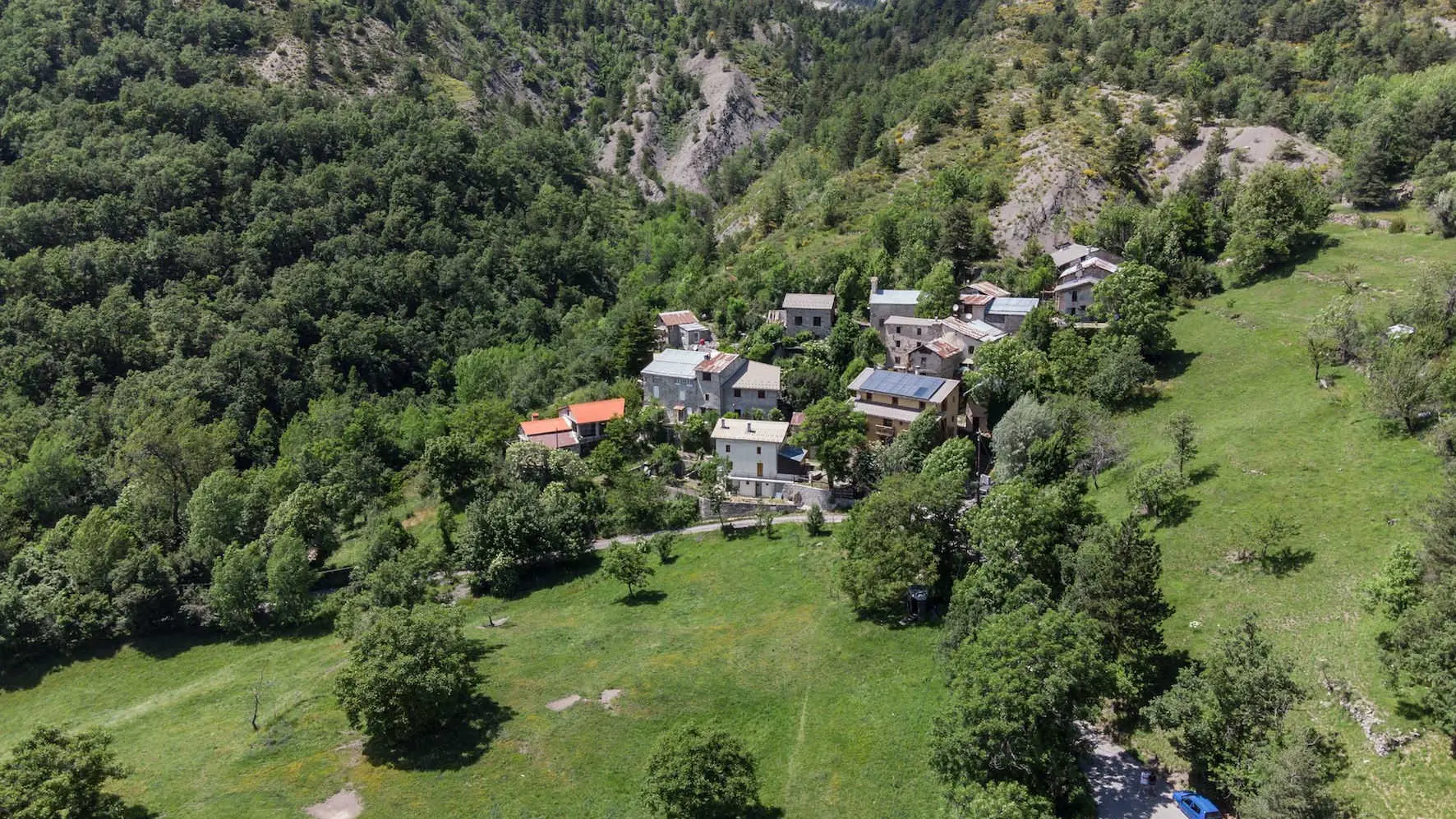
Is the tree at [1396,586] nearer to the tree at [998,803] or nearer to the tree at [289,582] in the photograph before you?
the tree at [998,803]

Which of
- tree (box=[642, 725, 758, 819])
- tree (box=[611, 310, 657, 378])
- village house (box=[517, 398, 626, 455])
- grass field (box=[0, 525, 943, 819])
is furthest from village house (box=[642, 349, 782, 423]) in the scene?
tree (box=[642, 725, 758, 819])

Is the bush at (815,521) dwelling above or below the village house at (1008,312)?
below

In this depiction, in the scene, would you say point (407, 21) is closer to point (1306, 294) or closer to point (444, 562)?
point (444, 562)

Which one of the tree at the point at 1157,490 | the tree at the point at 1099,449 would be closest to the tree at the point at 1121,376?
the tree at the point at 1099,449

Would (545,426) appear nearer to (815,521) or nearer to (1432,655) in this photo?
(815,521)

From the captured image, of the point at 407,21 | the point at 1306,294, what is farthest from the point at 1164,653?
the point at 407,21

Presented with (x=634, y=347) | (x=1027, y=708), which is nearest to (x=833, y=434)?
(x=634, y=347)
